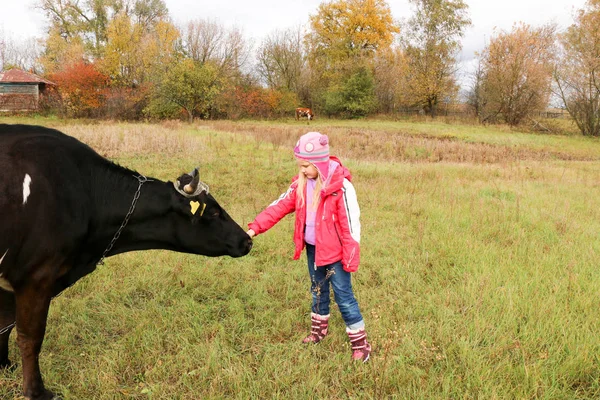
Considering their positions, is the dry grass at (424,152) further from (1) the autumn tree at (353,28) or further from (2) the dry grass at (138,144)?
(1) the autumn tree at (353,28)

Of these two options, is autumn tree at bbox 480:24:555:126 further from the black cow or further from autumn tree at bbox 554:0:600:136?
the black cow

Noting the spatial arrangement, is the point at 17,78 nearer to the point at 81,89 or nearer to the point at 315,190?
the point at 81,89

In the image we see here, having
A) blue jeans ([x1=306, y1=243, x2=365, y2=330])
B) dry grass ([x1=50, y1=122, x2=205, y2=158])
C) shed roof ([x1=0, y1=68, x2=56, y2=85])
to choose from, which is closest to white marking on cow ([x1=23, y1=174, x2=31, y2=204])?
blue jeans ([x1=306, y1=243, x2=365, y2=330])

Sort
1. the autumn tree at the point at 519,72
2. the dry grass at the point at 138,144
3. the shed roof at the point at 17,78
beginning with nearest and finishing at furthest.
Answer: the dry grass at the point at 138,144 → the autumn tree at the point at 519,72 → the shed roof at the point at 17,78

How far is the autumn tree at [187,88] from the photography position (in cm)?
A: 3034

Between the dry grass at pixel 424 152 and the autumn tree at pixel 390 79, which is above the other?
the autumn tree at pixel 390 79

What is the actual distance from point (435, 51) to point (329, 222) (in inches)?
1552

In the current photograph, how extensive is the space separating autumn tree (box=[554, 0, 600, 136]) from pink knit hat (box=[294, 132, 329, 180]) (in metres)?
A: 28.0

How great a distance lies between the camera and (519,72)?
30.8m

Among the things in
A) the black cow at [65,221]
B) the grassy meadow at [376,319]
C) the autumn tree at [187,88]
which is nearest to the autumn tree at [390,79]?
the autumn tree at [187,88]

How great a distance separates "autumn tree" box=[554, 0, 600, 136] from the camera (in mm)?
24312

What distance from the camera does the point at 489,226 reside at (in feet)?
20.1

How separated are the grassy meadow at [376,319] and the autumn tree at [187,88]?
26019mm

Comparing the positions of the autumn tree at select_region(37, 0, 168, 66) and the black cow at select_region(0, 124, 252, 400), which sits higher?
the autumn tree at select_region(37, 0, 168, 66)
